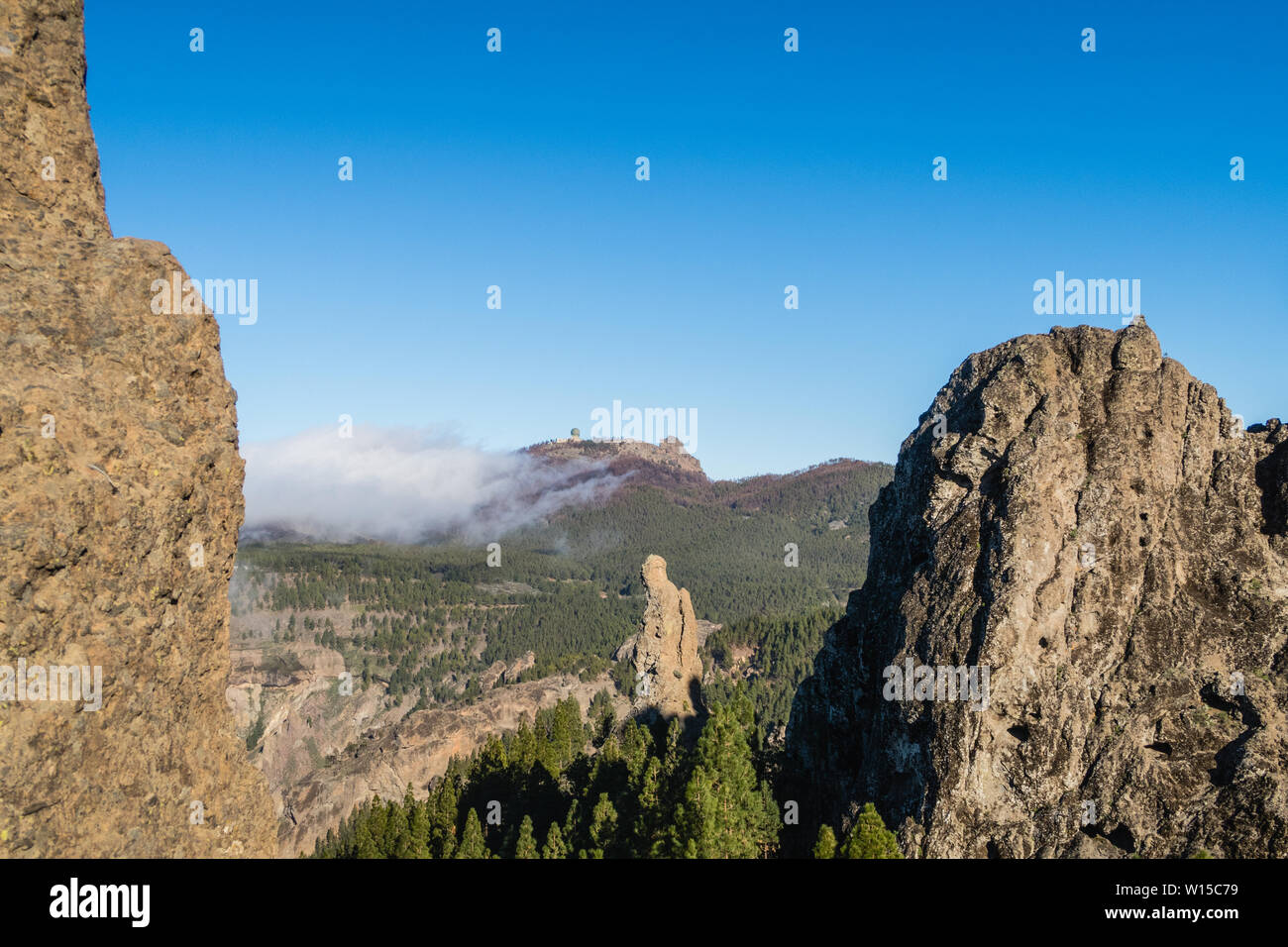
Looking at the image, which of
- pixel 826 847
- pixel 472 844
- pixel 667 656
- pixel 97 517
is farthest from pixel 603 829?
pixel 97 517

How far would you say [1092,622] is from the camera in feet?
142

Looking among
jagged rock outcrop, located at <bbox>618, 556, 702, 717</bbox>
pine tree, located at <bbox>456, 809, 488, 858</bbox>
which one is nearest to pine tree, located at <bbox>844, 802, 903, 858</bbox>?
pine tree, located at <bbox>456, 809, 488, 858</bbox>

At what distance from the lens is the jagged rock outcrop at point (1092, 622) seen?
4006cm

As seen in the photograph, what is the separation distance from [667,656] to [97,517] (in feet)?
273

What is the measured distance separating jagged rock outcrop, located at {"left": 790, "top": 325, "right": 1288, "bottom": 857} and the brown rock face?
1338 inches

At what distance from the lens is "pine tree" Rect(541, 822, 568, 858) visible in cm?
5441

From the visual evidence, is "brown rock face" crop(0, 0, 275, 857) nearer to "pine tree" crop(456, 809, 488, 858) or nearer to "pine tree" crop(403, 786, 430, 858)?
"pine tree" crop(456, 809, 488, 858)

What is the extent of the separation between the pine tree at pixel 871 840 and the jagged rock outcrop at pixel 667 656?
55.3 meters

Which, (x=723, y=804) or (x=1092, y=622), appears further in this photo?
Result: (x=723, y=804)

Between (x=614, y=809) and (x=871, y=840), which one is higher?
(x=871, y=840)

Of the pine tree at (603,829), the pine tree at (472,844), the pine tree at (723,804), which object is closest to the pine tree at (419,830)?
the pine tree at (472,844)

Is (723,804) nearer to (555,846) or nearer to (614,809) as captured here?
(614,809)
